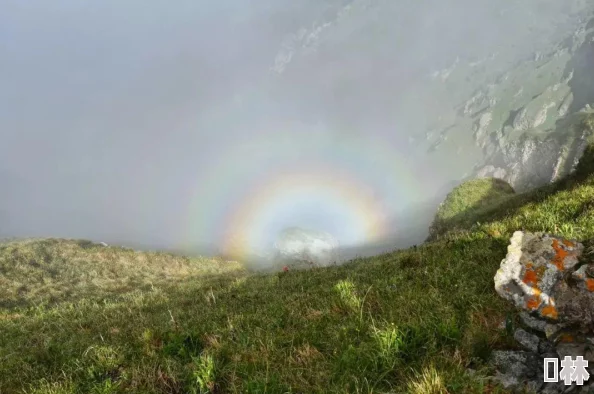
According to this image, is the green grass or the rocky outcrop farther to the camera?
the green grass

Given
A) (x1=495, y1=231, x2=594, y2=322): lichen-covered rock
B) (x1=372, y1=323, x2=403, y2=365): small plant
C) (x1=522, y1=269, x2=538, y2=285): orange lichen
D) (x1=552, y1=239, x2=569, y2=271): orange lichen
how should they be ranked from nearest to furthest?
(x1=372, y1=323, x2=403, y2=365): small plant < (x1=495, y1=231, x2=594, y2=322): lichen-covered rock < (x1=522, y1=269, x2=538, y2=285): orange lichen < (x1=552, y1=239, x2=569, y2=271): orange lichen

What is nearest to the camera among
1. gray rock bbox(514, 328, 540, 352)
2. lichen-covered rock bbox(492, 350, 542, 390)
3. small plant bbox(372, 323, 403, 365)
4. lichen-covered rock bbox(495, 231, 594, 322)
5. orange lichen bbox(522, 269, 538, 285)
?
lichen-covered rock bbox(492, 350, 542, 390)

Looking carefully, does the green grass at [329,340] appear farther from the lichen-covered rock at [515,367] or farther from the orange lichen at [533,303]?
the orange lichen at [533,303]

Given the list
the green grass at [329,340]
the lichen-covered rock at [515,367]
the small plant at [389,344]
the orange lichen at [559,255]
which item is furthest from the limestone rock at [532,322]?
the small plant at [389,344]

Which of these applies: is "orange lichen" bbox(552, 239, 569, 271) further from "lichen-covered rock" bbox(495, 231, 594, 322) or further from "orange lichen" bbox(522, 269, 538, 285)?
"orange lichen" bbox(522, 269, 538, 285)

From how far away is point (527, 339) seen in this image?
468 centimetres

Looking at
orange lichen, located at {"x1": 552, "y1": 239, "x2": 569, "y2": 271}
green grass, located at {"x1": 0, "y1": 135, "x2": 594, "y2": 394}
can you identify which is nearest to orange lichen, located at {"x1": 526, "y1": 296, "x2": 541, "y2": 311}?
green grass, located at {"x1": 0, "y1": 135, "x2": 594, "y2": 394}

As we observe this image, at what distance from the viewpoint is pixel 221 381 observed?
17.5 ft

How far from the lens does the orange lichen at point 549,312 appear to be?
477cm

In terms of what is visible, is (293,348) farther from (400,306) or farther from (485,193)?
(485,193)

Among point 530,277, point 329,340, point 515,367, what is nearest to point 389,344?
point 329,340

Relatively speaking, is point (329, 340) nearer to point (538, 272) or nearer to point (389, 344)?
point (389, 344)

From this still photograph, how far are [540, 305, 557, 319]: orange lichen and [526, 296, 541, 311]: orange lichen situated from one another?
138 mm

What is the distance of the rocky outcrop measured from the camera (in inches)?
165
